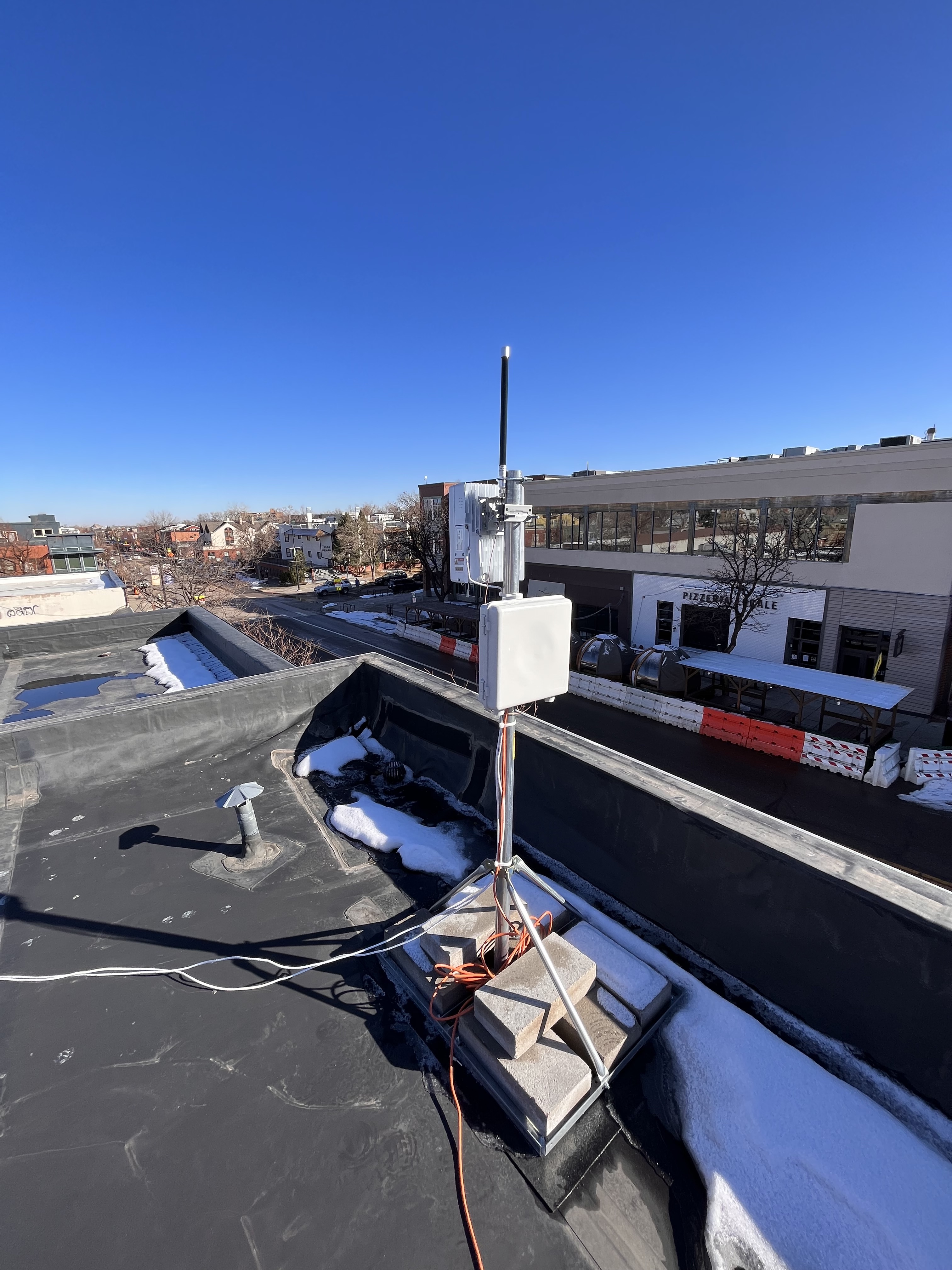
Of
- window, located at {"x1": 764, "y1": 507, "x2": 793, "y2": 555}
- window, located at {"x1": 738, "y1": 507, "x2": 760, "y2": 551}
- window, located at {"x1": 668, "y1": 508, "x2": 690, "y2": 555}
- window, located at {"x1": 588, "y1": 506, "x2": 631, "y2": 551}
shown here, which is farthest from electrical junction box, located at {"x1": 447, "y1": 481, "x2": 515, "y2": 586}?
window, located at {"x1": 588, "y1": 506, "x2": 631, "y2": 551}

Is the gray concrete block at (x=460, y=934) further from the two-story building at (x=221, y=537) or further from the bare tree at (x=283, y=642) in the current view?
the two-story building at (x=221, y=537)

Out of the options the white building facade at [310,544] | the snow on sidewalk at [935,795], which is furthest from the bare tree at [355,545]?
the snow on sidewalk at [935,795]

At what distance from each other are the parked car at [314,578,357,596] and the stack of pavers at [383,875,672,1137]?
48.6 m

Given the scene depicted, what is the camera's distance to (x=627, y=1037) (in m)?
3.47

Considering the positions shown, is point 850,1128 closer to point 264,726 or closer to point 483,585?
point 483,585

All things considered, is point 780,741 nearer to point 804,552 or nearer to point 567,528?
point 804,552

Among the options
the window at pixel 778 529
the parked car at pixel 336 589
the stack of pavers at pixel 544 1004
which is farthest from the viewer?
the parked car at pixel 336 589

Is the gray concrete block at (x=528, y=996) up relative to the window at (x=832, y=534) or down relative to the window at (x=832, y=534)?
down

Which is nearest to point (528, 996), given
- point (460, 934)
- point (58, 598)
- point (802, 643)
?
point (460, 934)

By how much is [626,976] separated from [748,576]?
21205 millimetres

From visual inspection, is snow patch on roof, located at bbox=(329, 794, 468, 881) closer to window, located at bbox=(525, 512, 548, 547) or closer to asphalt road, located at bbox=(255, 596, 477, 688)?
asphalt road, located at bbox=(255, 596, 477, 688)

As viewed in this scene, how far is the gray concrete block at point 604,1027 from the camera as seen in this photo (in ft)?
11.2

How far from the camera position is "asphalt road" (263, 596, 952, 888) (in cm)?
1174

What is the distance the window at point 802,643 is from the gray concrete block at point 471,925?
2067 centimetres
